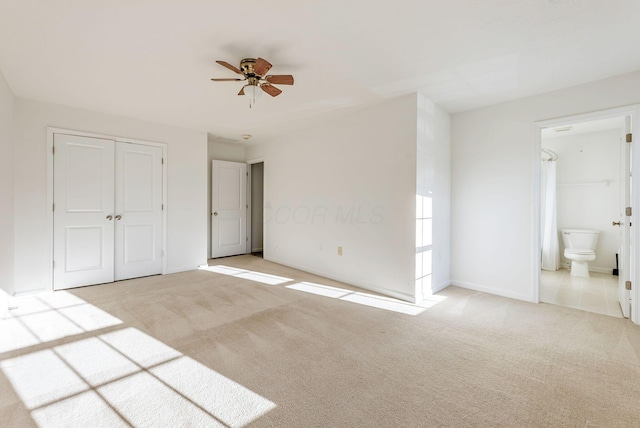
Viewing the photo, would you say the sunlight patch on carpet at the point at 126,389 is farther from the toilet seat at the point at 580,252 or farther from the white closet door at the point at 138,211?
the toilet seat at the point at 580,252

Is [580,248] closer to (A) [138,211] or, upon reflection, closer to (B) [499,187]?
(B) [499,187]

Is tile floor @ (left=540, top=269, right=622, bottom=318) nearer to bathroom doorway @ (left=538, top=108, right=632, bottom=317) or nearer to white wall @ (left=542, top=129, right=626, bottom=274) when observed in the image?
bathroom doorway @ (left=538, top=108, right=632, bottom=317)

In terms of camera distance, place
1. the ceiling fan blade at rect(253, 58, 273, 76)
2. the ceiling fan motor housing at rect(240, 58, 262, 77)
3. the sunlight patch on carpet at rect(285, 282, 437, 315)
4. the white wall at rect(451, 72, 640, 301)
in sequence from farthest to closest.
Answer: the white wall at rect(451, 72, 640, 301) → the sunlight patch on carpet at rect(285, 282, 437, 315) → the ceiling fan motor housing at rect(240, 58, 262, 77) → the ceiling fan blade at rect(253, 58, 273, 76)

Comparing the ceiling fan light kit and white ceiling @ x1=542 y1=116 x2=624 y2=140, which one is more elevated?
white ceiling @ x1=542 y1=116 x2=624 y2=140

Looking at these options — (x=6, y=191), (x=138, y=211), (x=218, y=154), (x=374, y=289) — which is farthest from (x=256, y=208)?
(x=6, y=191)

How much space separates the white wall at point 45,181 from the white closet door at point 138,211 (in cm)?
19

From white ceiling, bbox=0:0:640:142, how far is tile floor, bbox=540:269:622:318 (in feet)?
8.32

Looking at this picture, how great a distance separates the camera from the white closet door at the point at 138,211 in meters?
4.36

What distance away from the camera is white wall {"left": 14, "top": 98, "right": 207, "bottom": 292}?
3641 millimetres

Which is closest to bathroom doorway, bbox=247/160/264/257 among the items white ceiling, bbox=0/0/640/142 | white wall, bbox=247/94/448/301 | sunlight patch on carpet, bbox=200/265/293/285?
white wall, bbox=247/94/448/301

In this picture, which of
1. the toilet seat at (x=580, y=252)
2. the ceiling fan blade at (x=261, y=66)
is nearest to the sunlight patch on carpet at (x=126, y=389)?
the ceiling fan blade at (x=261, y=66)

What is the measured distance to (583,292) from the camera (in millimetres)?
3846

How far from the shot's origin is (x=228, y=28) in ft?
7.20

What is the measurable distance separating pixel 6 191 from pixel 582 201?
855 cm
